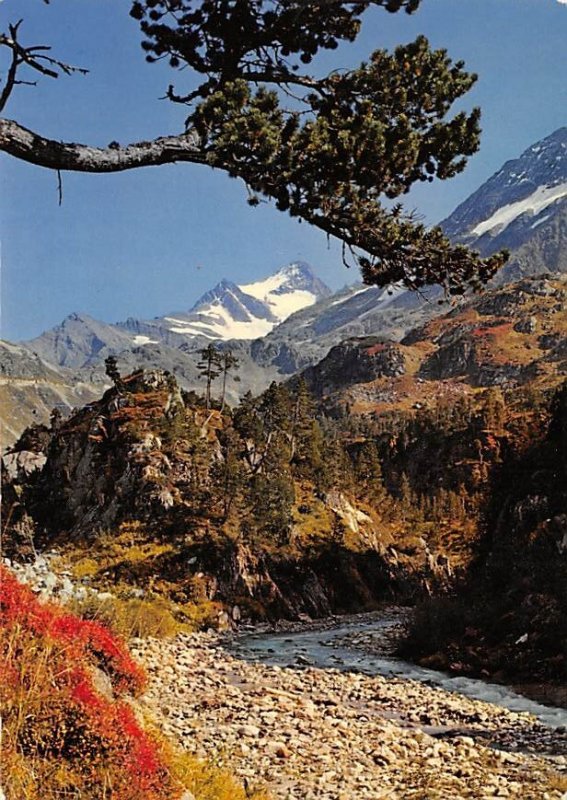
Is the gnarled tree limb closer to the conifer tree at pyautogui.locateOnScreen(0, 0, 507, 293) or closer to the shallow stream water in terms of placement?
the conifer tree at pyautogui.locateOnScreen(0, 0, 507, 293)

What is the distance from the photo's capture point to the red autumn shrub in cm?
686

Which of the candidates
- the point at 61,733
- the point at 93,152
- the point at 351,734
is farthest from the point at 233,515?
the point at 93,152

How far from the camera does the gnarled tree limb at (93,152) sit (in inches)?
295

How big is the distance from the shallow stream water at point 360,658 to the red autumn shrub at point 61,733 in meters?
12.7

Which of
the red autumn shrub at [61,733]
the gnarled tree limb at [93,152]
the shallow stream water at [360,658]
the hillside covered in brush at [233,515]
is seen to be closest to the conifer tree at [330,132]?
the gnarled tree limb at [93,152]

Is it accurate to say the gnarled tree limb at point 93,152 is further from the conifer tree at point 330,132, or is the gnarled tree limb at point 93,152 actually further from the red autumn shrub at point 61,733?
the red autumn shrub at point 61,733

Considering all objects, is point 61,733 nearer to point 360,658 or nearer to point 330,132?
point 330,132

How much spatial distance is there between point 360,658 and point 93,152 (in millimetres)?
23881

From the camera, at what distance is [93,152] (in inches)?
322

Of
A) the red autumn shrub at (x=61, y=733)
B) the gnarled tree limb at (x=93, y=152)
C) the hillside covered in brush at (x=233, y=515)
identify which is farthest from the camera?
the hillside covered in brush at (x=233, y=515)

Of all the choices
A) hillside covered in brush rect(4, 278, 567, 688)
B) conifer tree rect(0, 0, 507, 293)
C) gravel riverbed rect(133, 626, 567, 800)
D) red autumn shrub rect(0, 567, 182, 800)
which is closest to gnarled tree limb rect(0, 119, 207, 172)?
conifer tree rect(0, 0, 507, 293)

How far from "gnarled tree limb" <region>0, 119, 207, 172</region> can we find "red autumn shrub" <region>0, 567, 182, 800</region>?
483cm

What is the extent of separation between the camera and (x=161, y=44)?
971cm

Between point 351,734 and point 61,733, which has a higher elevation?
point 61,733
